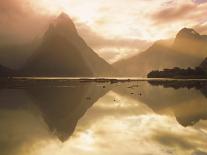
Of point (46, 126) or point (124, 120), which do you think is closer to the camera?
point (46, 126)

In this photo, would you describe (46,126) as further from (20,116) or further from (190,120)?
(190,120)

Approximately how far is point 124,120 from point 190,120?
6.37 m

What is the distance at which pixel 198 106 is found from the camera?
55.0 meters

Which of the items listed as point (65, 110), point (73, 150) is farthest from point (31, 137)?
point (65, 110)

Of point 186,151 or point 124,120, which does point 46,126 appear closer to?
point 124,120

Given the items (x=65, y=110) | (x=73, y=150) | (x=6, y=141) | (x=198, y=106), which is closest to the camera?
(x=73, y=150)

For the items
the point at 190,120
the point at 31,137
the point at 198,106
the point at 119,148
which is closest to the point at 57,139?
the point at 31,137

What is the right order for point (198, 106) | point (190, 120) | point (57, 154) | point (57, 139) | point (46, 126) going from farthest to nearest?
1. point (198, 106)
2. point (190, 120)
3. point (46, 126)
4. point (57, 139)
5. point (57, 154)

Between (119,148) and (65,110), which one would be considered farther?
(65,110)

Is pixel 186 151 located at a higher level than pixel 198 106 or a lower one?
higher

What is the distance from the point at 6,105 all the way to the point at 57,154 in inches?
1228

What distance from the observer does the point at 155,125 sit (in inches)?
1462

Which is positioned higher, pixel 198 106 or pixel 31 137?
pixel 31 137

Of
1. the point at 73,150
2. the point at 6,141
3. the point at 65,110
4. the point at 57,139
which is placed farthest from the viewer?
the point at 65,110
